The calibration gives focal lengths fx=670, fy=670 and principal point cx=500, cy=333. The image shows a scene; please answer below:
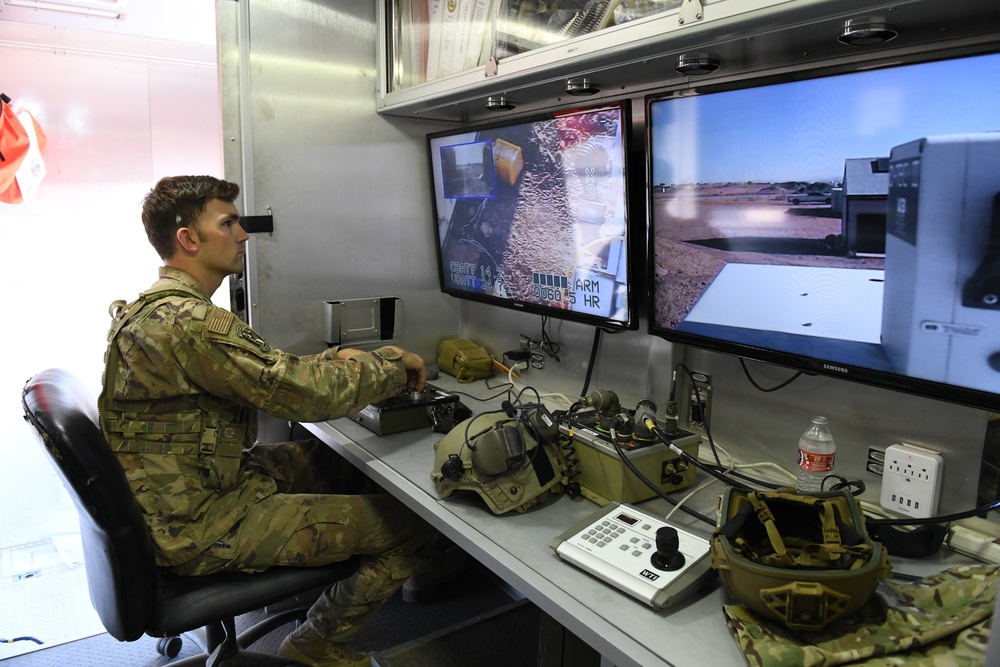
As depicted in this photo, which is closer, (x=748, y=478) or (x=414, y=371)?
(x=748, y=478)

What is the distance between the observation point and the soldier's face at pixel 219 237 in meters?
1.76

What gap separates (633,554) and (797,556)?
0.89 ft

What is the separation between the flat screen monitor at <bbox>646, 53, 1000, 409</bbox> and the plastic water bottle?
18 cm

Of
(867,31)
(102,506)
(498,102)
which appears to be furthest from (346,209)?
(867,31)

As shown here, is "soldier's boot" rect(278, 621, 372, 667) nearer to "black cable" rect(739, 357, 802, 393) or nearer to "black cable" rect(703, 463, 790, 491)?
Result: "black cable" rect(703, 463, 790, 491)

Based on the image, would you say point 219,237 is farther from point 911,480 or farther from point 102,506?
point 911,480

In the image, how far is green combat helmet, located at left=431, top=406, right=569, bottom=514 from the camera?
1.44m

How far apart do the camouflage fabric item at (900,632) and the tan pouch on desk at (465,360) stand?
1495 mm

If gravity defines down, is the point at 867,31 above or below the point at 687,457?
above

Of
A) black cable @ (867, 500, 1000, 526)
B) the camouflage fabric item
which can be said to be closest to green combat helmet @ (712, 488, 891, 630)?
the camouflage fabric item

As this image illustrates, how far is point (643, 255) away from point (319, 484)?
4.07 ft

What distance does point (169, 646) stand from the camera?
223 centimetres

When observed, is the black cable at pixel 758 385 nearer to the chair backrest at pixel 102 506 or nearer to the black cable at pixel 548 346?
the black cable at pixel 548 346

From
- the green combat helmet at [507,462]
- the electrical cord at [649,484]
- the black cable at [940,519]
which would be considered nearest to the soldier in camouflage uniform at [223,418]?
the green combat helmet at [507,462]
